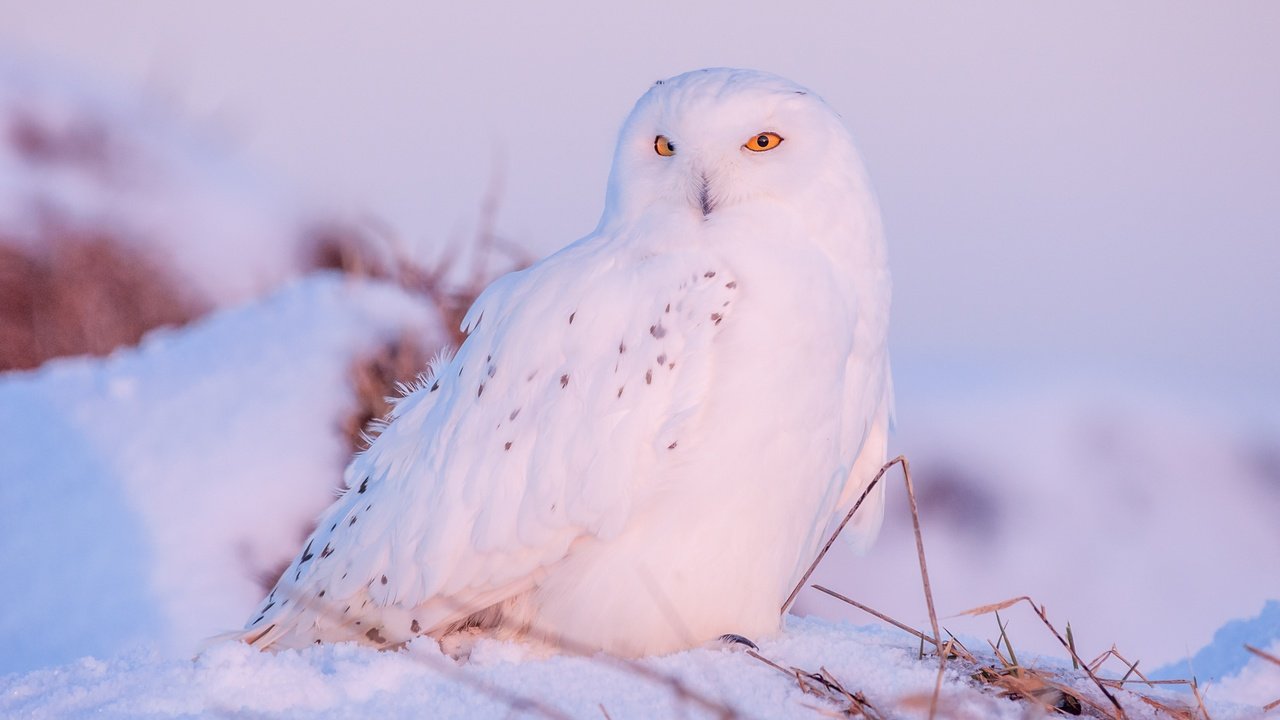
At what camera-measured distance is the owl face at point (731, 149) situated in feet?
9.27

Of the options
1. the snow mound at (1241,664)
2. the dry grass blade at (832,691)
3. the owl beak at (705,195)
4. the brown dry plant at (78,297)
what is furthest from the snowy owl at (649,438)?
the brown dry plant at (78,297)

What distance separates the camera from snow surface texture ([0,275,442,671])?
392 centimetres

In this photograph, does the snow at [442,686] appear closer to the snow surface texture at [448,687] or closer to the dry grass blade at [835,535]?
the snow surface texture at [448,687]

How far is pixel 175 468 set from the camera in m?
4.46

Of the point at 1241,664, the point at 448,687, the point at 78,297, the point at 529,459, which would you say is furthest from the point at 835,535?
the point at 78,297

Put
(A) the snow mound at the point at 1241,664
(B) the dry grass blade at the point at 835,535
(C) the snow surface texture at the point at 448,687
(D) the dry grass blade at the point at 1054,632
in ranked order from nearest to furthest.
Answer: (C) the snow surface texture at the point at 448,687 < (D) the dry grass blade at the point at 1054,632 < (B) the dry grass blade at the point at 835,535 < (A) the snow mound at the point at 1241,664

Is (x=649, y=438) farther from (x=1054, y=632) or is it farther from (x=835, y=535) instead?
(x=1054, y=632)

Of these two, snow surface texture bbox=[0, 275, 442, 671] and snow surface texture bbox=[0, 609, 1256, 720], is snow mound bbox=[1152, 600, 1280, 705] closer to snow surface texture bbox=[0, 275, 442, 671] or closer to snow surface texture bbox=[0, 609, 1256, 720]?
snow surface texture bbox=[0, 609, 1256, 720]

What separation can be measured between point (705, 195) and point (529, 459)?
0.80 m

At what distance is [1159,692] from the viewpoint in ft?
8.06

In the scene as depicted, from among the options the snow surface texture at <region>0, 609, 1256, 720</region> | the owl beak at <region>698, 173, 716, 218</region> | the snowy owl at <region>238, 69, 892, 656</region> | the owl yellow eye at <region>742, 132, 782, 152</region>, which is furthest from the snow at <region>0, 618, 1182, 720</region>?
the owl yellow eye at <region>742, 132, 782, 152</region>

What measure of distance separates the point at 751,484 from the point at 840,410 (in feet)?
1.18

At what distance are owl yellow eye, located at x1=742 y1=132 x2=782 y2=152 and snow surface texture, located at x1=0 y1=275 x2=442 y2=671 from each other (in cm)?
236

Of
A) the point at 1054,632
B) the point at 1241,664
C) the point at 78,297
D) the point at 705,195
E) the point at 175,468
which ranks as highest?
the point at 78,297
